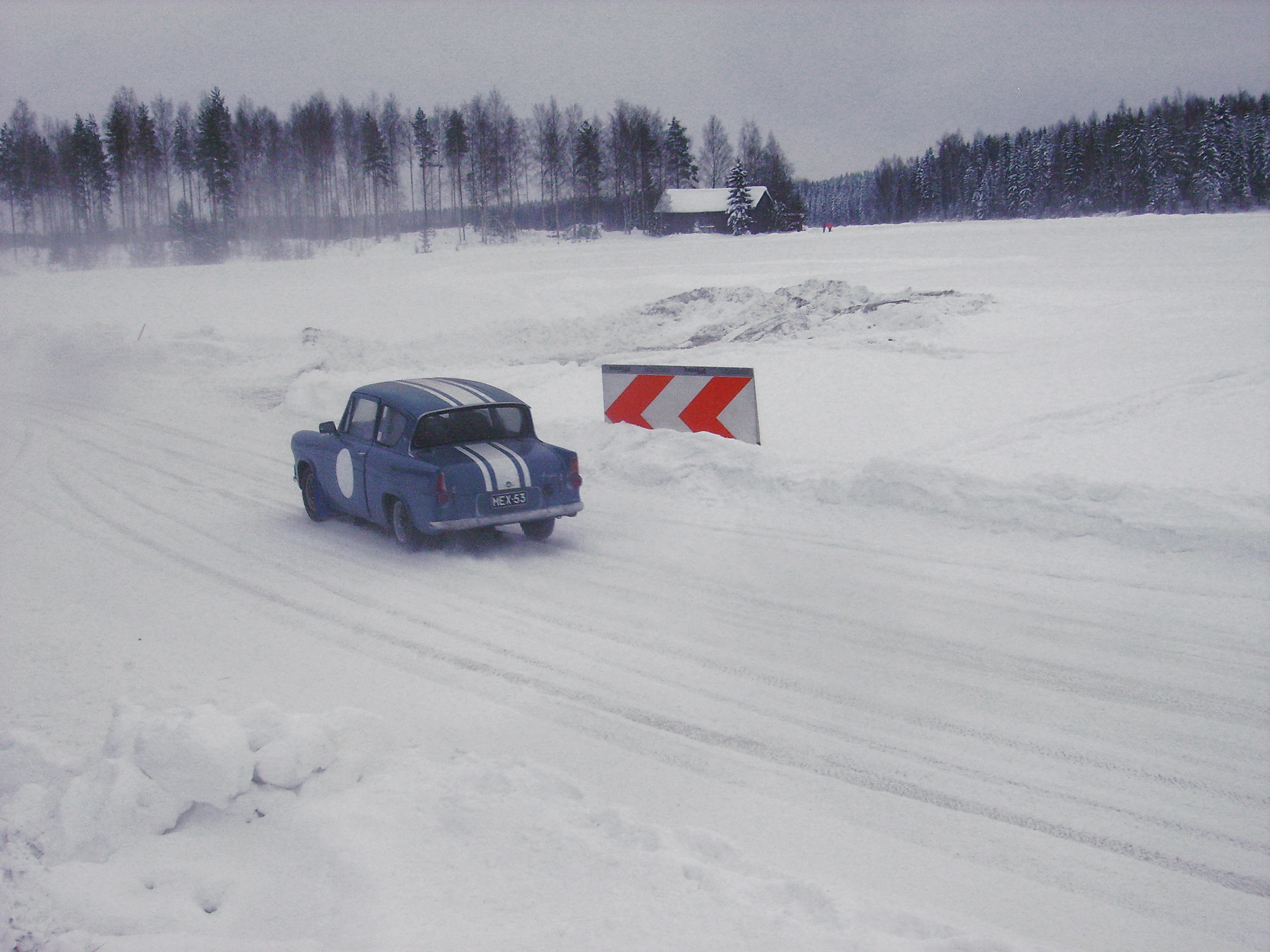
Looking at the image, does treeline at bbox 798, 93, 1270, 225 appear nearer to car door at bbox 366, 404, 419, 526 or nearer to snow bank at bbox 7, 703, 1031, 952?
car door at bbox 366, 404, 419, 526

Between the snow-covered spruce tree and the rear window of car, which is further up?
the snow-covered spruce tree

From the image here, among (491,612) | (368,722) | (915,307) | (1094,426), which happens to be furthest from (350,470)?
(915,307)

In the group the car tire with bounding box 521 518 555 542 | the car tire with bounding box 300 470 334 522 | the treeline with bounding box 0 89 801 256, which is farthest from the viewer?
the treeline with bounding box 0 89 801 256

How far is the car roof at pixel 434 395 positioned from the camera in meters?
9.41

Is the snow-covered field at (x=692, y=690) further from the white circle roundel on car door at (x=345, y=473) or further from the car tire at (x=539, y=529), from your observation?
the white circle roundel on car door at (x=345, y=473)

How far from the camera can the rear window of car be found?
923 cm

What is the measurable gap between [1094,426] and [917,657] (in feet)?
23.6

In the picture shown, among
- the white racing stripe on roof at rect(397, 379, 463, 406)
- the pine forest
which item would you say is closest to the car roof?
the white racing stripe on roof at rect(397, 379, 463, 406)

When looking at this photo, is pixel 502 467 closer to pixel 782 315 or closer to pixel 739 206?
pixel 782 315

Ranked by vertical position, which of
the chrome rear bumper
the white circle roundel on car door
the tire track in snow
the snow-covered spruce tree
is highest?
the snow-covered spruce tree

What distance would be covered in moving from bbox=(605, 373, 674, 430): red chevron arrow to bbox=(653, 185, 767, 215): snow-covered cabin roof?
7333 centimetres

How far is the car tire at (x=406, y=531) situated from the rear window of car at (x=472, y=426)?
23.7 inches

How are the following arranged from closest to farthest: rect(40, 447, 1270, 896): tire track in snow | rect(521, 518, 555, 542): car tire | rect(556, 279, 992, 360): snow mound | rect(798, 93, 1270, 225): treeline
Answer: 1. rect(40, 447, 1270, 896): tire track in snow
2. rect(521, 518, 555, 542): car tire
3. rect(556, 279, 992, 360): snow mound
4. rect(798, 93, 1270, 225): treeline

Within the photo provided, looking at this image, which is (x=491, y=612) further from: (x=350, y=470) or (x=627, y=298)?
(x=627, y=298)
